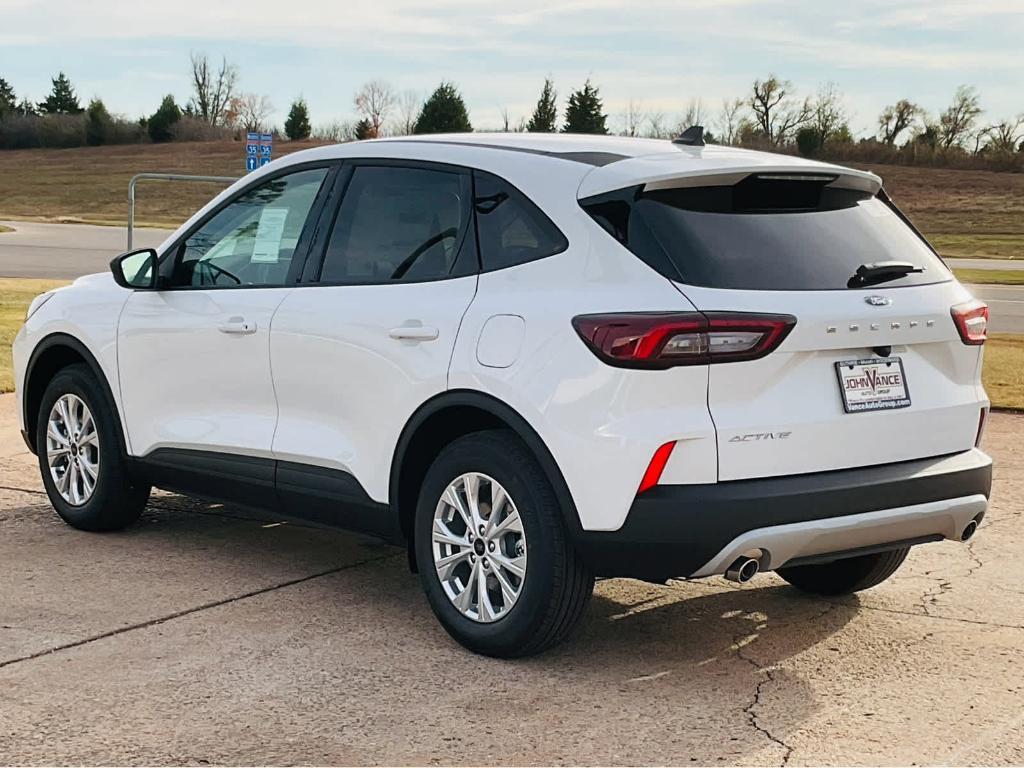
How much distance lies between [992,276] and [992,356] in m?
19.2

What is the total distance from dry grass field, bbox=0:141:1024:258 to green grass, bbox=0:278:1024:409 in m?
29.0

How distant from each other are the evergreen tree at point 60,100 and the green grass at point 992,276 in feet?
286

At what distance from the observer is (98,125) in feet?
313

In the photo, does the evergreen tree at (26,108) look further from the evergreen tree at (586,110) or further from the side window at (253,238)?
the side window at (253,238)

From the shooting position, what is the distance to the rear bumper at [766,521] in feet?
14.5

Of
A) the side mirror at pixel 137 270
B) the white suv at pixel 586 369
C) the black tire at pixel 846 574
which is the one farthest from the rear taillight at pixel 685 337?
the side mirror at pixel 137 270

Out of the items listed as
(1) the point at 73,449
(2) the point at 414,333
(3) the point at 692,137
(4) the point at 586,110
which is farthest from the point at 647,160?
(4) the point at 586,110

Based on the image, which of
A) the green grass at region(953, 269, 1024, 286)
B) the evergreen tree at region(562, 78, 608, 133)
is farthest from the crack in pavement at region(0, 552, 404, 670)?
the evergreen tree at region(562, 78, 608, 133)

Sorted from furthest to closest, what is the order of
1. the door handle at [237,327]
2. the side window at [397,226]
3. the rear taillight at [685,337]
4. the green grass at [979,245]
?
the green grass at [979,245]
the door handle at [237,327]
the side window at [397,226]
the rear taillight at [685,337]

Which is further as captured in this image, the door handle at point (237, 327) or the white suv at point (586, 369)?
the door handle at point (237, 327)

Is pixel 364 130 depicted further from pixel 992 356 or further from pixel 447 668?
pixel 447 668

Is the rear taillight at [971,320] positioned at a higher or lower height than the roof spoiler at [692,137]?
lower

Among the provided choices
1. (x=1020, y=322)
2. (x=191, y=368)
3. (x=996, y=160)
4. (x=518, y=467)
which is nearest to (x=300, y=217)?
(x=191, y=368)

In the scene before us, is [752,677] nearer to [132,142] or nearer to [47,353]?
[47,353]
